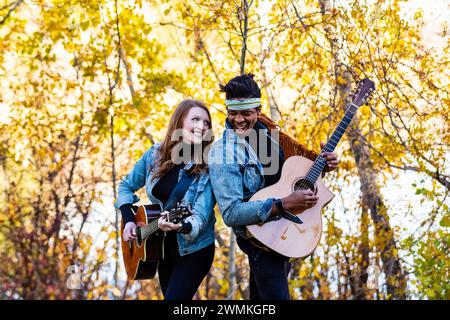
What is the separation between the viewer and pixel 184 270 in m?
4.09

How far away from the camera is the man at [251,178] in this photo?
380 centimetres

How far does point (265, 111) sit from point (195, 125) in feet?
13.7

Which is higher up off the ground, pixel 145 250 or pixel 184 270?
pixel 145 250

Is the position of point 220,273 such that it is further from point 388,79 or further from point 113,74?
point 388,79

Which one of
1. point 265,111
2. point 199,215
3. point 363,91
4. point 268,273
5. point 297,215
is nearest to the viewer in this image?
point 268,273

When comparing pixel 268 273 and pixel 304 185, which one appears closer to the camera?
pixel 268 273

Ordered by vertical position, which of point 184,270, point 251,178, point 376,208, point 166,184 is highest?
point 376,208

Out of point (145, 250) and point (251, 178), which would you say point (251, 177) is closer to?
point (251, 178)

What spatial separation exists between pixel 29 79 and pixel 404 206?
5014 millimetres

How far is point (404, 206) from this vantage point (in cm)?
721

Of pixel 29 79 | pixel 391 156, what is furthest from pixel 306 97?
pixel 29 79

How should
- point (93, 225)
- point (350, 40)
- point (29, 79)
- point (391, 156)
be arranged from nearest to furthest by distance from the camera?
point (350, 40) → point (391, 156) → point (29, 79) → point (93, 225)

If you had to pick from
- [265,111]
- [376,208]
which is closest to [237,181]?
[376,208]

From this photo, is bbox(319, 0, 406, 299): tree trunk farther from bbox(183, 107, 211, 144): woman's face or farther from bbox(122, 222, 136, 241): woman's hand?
bbox(122, 222, 136, 241): woman's hand
